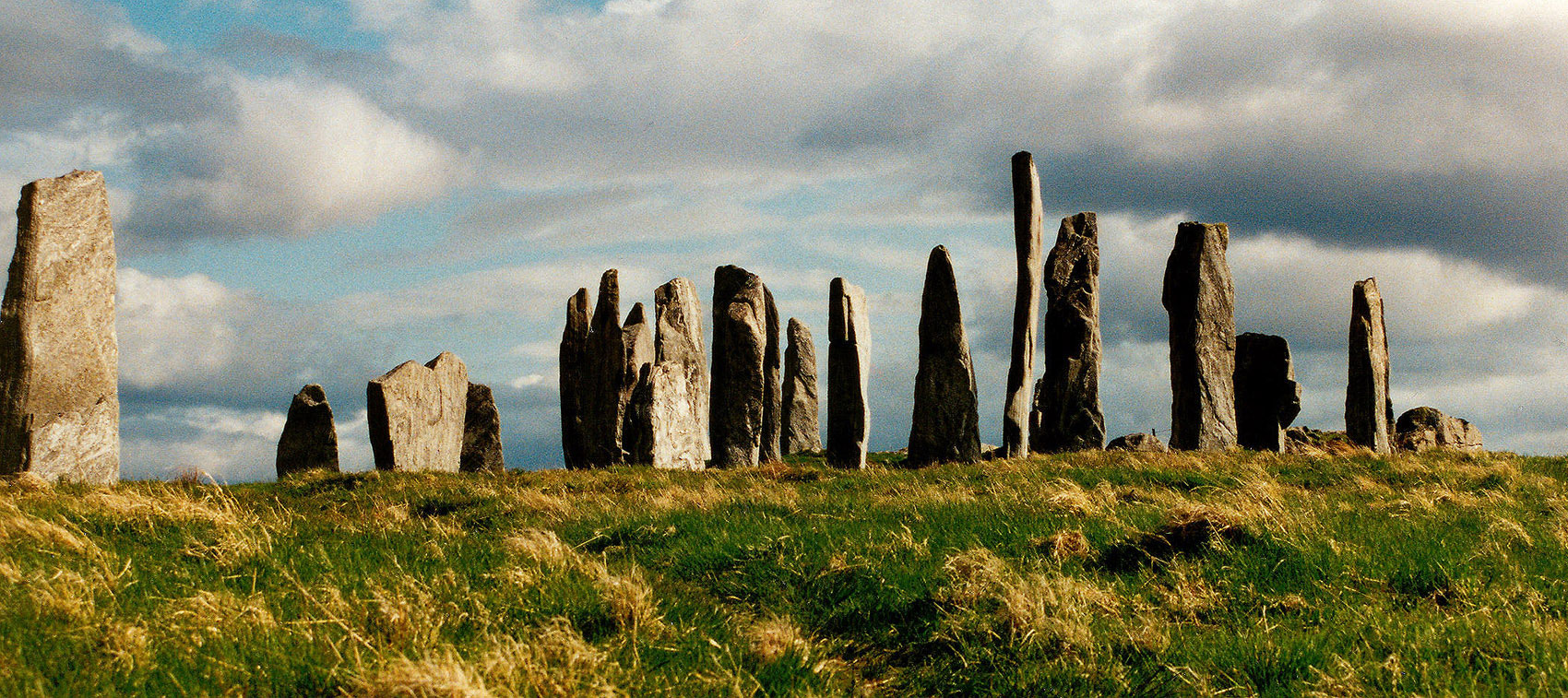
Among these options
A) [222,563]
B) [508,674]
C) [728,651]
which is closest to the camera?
[508,674]

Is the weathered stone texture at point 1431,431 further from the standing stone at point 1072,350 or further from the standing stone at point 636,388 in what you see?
the standing stone at point 636,388

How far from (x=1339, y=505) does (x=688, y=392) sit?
12.0m

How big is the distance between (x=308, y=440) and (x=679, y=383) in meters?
6.25

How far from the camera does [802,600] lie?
6793mm

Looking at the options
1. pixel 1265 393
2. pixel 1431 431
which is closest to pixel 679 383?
pixel 1265 393

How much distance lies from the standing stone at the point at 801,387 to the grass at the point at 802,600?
58.0 ft

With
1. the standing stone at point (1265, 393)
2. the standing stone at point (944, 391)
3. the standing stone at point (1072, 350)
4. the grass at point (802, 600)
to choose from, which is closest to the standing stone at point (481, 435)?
the standing stone at point (944, 391)

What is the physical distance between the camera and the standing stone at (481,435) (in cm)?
2373

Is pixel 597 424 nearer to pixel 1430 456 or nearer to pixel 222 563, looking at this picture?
pixel 1430 456

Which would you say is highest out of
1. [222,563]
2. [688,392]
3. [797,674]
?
[688,392]

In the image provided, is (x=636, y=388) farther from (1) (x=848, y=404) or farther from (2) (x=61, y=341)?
(2) (x=61, y=341)

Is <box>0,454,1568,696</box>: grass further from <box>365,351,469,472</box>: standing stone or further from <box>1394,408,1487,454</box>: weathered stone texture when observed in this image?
<box>1394,408,1487,454</box>: weathered stone texture

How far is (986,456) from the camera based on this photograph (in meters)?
20.5

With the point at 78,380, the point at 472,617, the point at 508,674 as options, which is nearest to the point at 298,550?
the point at 472,617
